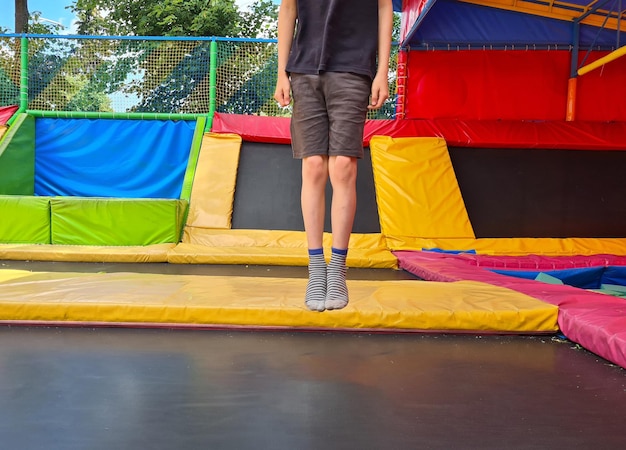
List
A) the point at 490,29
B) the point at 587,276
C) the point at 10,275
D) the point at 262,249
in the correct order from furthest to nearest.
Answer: the point at 490,29 → the point at 262,249 → the point at 587,276 → the point at 10,275

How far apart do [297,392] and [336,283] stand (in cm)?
61

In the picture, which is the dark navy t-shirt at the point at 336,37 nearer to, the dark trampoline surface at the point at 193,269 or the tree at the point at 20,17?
the dark trampoline surface at the point at 193,269

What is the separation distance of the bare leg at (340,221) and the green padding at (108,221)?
9.07 feet

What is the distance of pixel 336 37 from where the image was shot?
5.64 ft

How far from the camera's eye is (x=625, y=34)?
5.97 meters

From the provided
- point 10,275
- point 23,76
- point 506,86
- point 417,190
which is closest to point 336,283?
point 10,275

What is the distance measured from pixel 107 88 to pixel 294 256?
317 centimetres

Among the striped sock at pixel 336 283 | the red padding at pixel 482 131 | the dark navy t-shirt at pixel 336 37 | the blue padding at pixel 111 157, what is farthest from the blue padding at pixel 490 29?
the striped sock at pixel 336 283

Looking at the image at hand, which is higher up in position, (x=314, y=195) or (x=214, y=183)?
(x=314, y=195)

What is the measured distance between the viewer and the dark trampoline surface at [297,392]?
918 mm

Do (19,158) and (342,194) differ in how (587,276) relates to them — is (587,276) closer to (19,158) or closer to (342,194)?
(342,194)

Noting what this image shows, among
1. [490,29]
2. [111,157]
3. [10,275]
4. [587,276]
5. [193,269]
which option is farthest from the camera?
[490,29]

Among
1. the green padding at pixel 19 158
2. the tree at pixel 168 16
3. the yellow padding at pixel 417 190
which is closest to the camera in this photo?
the yellow padding at pixel 417 190

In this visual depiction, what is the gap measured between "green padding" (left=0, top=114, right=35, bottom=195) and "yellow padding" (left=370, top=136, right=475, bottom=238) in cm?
329
